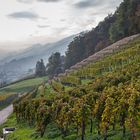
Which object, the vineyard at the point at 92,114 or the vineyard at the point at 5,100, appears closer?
the vineyard at the point at 92,114

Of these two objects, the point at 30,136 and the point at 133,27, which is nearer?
the point at 30,136

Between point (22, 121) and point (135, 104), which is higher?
point (135, 104)

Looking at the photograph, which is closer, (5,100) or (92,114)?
(92,114)

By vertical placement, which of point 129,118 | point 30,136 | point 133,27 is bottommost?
point 30,136

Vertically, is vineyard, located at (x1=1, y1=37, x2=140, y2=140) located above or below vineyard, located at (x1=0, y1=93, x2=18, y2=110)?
above

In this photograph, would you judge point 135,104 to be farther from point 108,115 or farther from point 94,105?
point 94,105

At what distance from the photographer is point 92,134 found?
212ft

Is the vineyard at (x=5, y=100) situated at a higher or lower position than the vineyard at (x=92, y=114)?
lower

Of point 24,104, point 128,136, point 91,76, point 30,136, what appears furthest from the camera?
point 91,76

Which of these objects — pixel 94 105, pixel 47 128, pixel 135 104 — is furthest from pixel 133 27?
pixel 135 104

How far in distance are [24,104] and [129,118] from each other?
49.7m

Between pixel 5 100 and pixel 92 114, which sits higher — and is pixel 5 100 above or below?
below

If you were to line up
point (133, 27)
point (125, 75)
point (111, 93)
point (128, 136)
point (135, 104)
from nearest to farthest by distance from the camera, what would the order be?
1. point (135, 104)
2. point (128, 136)
3. point (111, 93)
4. point (125, 75)
5. point (133, 27)

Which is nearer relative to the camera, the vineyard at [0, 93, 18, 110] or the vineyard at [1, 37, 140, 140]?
the vineyard at [1, 37, 140, 140]
